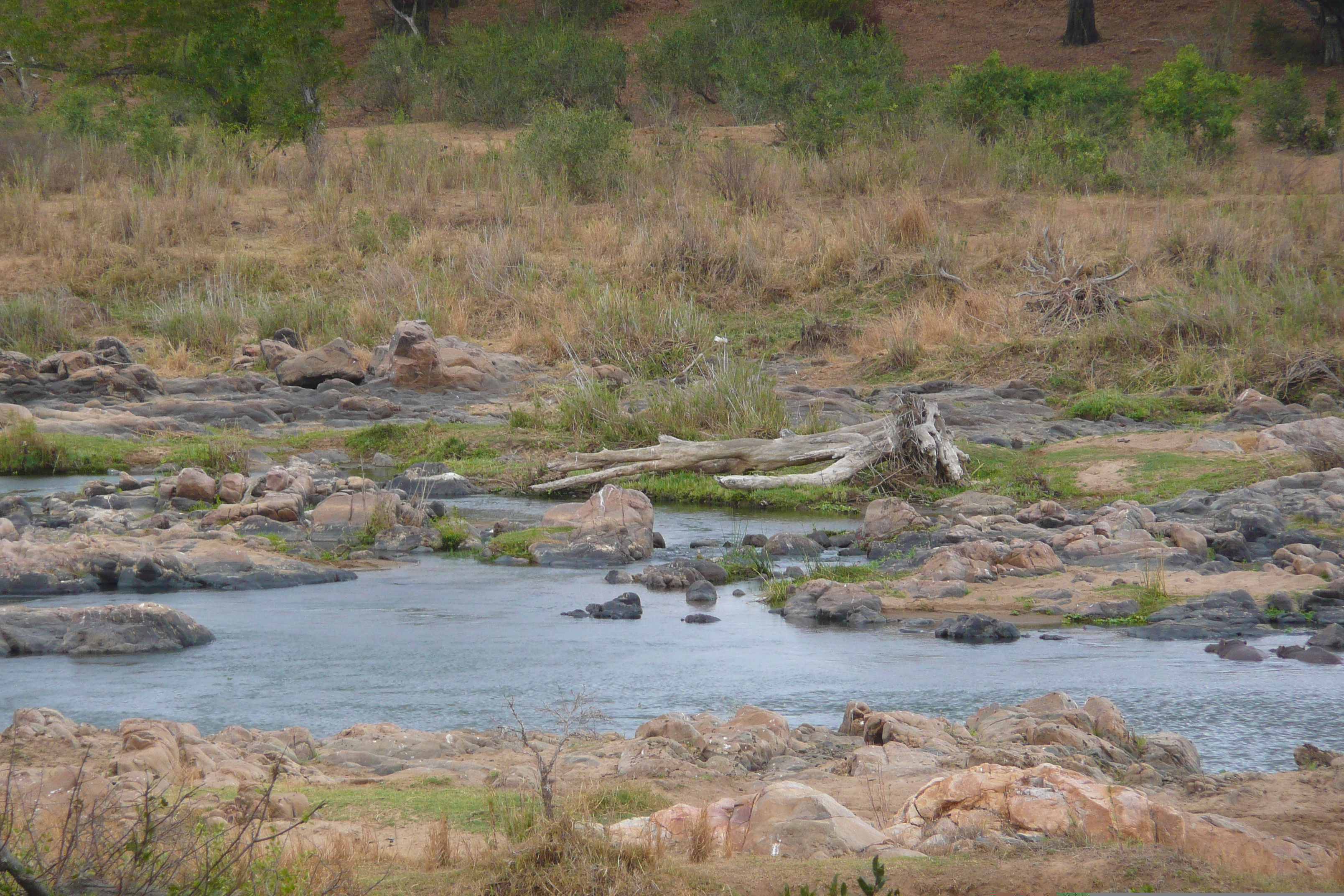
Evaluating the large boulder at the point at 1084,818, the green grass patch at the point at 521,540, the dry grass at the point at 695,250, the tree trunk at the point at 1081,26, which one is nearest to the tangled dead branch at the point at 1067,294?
the dry grass at the point at 695,250

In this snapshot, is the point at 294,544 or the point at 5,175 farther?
the point at 5,175

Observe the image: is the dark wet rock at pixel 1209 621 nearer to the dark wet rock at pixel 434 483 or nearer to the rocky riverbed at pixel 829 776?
the rocky riverbed at pixel 829 776

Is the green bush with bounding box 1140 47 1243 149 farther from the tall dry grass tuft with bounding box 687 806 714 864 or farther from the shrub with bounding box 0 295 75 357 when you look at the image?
the tall dry grass tuft with bounding box 687 806 714 864

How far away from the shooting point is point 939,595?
312 inches

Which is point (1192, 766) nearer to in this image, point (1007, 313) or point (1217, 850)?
point (1217, 850)

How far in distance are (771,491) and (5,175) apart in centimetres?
1666

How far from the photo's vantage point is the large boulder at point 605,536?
368 inches

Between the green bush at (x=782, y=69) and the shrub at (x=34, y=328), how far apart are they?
1216cm

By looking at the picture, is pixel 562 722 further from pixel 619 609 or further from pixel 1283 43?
pixel 1283 43

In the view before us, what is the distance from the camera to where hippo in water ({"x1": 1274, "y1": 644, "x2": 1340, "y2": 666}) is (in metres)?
6.48

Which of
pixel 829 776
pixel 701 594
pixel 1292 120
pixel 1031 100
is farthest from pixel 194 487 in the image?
pixel 1292 120

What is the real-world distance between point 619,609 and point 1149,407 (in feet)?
26.1

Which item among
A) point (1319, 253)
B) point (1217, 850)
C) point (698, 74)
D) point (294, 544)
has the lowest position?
point (294, 544)

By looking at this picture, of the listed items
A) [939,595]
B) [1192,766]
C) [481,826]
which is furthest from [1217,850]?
[939,595]
